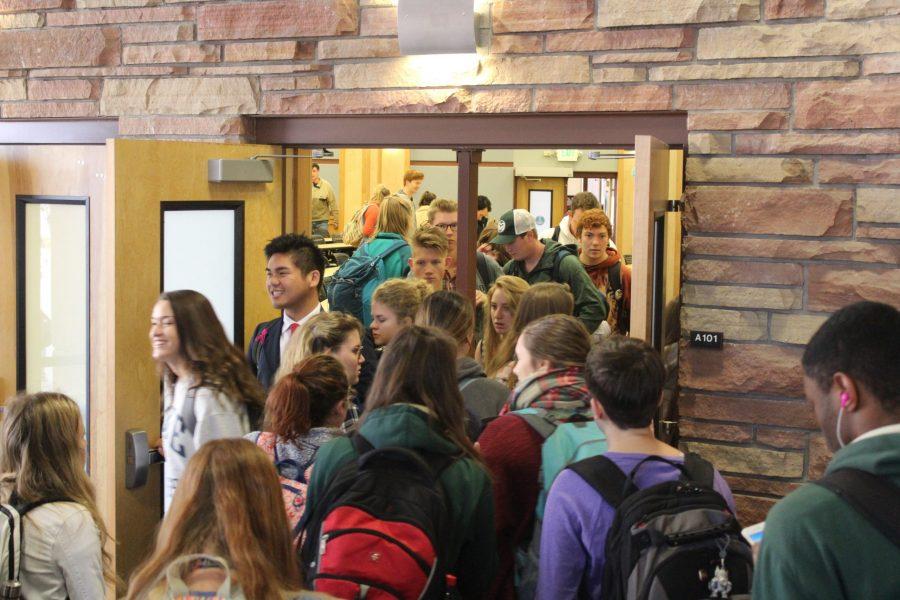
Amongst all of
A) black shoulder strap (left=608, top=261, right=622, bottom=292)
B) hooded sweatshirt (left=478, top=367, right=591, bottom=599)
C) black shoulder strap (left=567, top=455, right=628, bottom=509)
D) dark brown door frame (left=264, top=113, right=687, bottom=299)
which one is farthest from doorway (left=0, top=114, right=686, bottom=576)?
black shoulder strap (left=608, top=261, right=622, bottom=292)

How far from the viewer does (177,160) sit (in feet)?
13.8

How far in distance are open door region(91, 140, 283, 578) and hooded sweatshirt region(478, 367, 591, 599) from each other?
1772mm

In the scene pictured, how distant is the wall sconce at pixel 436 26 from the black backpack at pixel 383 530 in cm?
229

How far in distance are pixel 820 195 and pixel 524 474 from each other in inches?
71.3

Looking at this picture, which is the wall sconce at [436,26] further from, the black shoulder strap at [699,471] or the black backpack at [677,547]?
the black backpack at [677,547]

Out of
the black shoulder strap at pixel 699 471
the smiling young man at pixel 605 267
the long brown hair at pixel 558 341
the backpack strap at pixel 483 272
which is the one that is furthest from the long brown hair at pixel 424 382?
→ the smiling young man at pixel 605 267

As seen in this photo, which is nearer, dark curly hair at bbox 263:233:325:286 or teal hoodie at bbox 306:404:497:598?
teal hoodie at bbox 306:404:497:598

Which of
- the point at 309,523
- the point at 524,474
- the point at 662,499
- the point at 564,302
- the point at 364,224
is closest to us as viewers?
the point at 662,499

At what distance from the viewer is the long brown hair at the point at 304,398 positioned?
270cm

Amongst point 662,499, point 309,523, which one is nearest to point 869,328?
point 662,499

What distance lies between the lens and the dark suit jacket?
415cm

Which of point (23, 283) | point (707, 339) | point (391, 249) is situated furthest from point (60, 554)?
point (391, 249)

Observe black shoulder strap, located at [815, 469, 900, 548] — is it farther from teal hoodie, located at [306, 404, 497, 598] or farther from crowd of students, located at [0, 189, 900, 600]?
teal hoodie, located at [306, 404, 497, 598]

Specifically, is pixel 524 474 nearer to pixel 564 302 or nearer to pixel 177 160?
pixel 564 302
